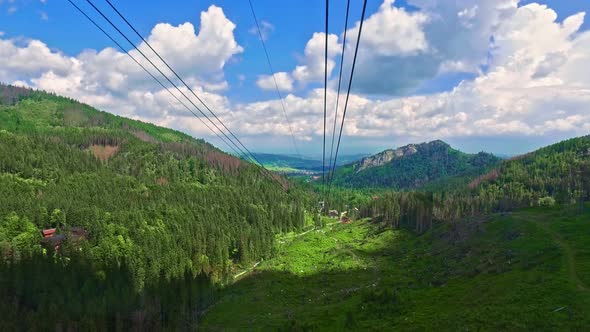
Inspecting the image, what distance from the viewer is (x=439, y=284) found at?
107 meters

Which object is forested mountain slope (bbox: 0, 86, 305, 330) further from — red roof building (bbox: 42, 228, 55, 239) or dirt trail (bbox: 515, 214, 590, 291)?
dirt trail (bbox: 515, 214, 590, 291)

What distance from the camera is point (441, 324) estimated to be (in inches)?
2881

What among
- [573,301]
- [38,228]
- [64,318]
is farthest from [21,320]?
[573,301]

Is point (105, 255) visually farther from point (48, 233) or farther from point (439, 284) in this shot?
point (439, 284)

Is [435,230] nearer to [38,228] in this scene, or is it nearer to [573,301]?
[573,301]

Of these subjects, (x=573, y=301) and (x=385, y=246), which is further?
(x=385, y=246)

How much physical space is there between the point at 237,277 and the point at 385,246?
75.5 m

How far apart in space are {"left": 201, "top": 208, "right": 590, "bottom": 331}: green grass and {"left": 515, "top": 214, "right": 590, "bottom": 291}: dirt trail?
0.88 ft

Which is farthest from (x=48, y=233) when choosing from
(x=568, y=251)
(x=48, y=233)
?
(x=568, y=251)

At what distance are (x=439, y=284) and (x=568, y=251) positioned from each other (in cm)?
3486

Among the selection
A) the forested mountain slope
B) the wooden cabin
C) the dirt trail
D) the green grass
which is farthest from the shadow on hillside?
the dirt trail

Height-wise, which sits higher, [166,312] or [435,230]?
[435,230]

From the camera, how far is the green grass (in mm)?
72938

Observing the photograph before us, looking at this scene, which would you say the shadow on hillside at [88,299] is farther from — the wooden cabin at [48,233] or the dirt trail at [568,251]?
the dirt trail at [568,251]
